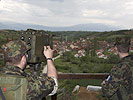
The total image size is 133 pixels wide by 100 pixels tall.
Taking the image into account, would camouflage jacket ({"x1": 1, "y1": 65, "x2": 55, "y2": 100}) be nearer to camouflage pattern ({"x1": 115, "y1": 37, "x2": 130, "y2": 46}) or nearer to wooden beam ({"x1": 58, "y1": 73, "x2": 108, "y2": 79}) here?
camouflage pattern ({"x1": 115, "y1": 37, "x2": 130, "y2": 46})

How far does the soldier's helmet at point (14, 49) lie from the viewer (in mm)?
1981

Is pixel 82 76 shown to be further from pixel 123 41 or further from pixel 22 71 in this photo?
pixel 22 71

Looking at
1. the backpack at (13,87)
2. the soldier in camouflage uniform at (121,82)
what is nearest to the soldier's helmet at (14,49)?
the backpack at (13,87)

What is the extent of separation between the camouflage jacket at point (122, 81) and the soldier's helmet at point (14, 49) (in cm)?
147

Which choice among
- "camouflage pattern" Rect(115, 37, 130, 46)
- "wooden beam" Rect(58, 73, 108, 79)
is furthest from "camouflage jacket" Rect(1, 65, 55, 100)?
"wooden beam" Rect(58, 73, 108, 79)

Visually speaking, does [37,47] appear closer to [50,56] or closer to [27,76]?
[50,56]

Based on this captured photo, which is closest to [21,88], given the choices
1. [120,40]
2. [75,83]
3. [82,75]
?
[120,40]

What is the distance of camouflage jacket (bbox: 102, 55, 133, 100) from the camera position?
2.53m

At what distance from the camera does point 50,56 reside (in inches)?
96.0

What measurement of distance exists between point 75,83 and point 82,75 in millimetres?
979

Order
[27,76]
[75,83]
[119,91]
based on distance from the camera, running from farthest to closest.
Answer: [75,83], [119,91], [27,76]

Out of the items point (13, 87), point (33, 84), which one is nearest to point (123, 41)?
point (33, 84)

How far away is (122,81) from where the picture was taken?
2543 millimetres

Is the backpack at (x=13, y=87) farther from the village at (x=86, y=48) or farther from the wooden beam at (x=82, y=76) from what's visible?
the village at (x=86, y=48)
